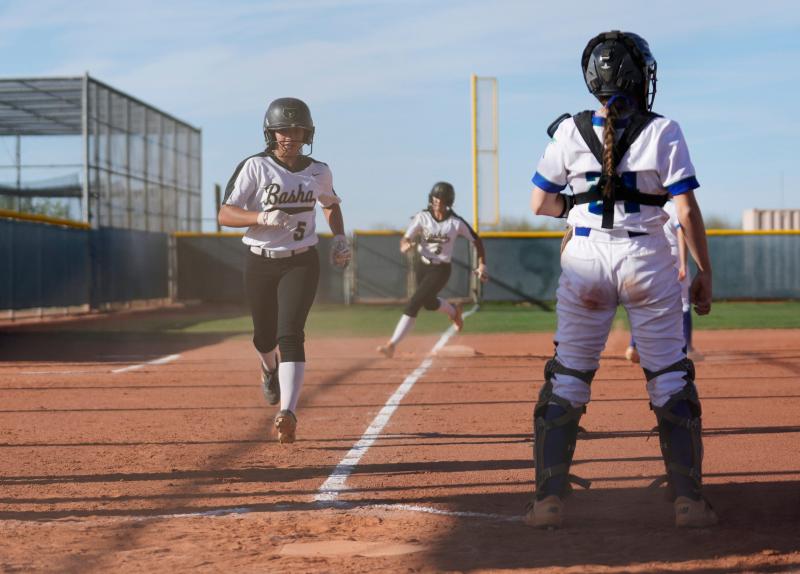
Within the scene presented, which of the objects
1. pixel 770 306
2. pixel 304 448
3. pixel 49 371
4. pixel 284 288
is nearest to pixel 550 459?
pixel 304 448

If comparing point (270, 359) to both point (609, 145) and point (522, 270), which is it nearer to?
point (609, 145)

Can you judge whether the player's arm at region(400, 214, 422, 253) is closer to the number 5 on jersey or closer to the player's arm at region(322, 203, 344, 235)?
the player's arm at region(322, 203, 344, 235)

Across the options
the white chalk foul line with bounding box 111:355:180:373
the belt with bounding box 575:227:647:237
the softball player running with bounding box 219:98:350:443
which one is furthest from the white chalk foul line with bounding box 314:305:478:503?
the white chalk foul line with bounding box 111:355:180:373

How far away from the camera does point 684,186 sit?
445cm

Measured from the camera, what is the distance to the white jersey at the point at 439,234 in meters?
13.1

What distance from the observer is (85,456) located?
21.0 ft

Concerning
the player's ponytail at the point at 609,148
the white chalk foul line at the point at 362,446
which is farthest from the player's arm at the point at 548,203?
the white chalk foul line at the point at 362,446

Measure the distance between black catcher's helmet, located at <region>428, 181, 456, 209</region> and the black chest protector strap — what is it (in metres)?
8.63

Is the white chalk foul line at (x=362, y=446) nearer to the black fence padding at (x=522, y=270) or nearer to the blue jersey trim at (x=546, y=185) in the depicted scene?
the blue jersey trim at (x=546, y=185)

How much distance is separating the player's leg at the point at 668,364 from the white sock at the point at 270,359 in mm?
3493

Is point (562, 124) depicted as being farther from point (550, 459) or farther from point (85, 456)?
point (85, 456)

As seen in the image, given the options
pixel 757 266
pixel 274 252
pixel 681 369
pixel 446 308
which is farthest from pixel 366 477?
pixel 757 266

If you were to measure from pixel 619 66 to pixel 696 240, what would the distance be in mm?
796

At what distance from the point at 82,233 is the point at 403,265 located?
8660 mm
